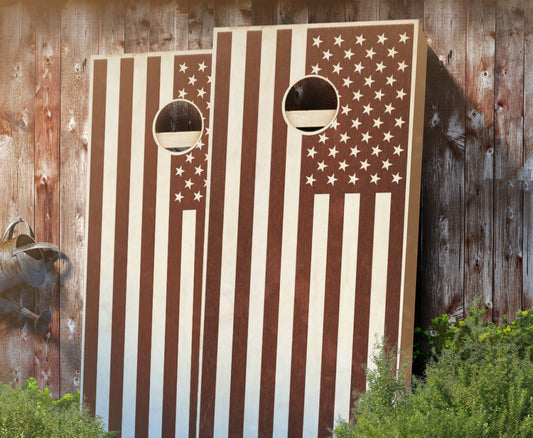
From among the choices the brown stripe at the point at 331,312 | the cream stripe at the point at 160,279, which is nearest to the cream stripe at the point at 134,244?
the cream stripe at the point at 160,279

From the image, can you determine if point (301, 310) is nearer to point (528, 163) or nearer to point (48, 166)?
point (528, 163)

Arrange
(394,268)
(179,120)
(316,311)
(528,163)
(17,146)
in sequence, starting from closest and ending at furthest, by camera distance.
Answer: (394,268) < (316,311) < (528,163) < (179,120) < (17,146)

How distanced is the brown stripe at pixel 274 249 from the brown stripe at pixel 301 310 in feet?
0.32

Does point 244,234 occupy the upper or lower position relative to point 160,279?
upper

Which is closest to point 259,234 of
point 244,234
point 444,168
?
point 244,234

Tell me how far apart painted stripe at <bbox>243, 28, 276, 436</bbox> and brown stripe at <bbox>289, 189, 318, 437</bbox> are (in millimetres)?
174

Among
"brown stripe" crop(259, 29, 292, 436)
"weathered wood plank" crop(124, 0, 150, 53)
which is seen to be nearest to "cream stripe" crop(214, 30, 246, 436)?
"brown stripe" crop(259, 29, 292, 436)

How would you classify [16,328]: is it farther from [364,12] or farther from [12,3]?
[364,12]

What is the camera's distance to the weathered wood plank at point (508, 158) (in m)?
3.34

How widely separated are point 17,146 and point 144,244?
1.37m

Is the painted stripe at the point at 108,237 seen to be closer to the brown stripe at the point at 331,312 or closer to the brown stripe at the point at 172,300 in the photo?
the brown stripe at the point at 172,300

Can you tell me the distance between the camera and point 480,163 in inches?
133

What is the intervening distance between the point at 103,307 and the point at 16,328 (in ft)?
3.34

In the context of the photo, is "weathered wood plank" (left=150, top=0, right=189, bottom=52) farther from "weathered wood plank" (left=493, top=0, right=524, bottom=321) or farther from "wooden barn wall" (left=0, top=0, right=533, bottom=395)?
"weathered wood plank" (left=493, top=0, right=524, bottom=321)
